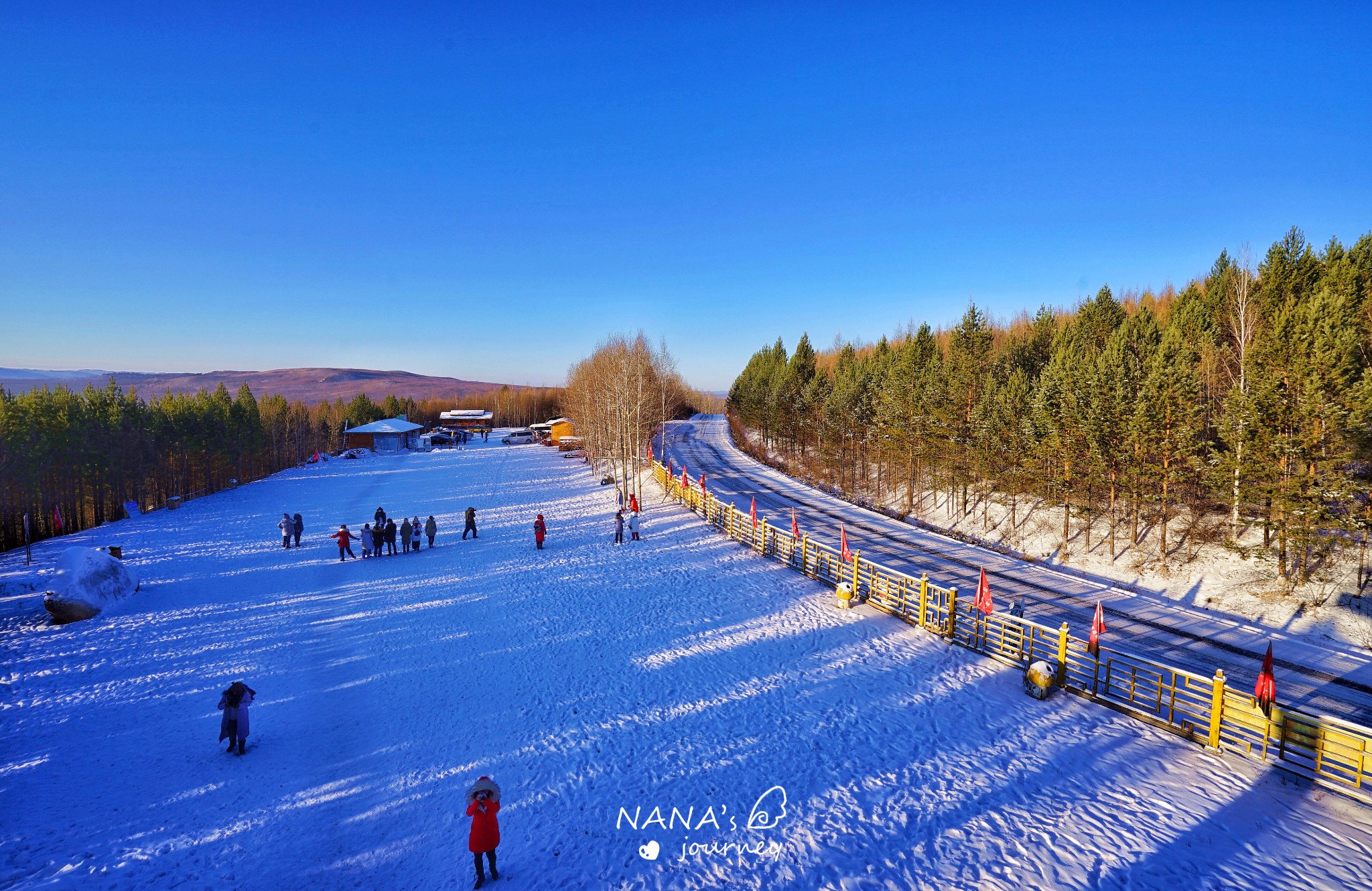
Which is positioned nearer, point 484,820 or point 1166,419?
point 484,820

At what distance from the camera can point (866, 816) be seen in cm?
793

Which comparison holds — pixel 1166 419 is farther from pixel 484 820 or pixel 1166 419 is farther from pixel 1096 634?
pixel 484 820

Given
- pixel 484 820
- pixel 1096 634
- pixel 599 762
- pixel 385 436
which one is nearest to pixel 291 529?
pixel 599 762

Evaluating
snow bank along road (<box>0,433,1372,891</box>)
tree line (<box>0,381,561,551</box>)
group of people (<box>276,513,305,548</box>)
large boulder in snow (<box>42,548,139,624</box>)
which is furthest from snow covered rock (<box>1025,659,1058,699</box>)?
tree line (<box>0,381,561,551</box>)

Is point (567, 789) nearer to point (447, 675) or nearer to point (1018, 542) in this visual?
point (447, 675)

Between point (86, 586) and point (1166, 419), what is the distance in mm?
37678

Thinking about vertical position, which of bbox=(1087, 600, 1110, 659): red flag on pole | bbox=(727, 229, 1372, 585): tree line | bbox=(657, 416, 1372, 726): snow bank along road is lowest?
bbox=(657, 416, 1372, 726): snow bank along road

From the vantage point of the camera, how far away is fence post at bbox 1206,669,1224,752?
29.9ft

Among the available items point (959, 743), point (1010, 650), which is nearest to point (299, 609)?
point (959, 743)

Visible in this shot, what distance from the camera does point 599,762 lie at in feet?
31.1

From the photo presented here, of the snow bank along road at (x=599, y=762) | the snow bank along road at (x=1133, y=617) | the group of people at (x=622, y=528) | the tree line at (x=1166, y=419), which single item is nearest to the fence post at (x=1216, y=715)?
the snow bank along road at (x=599, y=762)

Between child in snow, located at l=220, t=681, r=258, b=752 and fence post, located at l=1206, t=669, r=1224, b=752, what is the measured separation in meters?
16.2

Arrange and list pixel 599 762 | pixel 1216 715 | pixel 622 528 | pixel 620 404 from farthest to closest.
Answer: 1. pixel 620 404
2. pixel 622 528
3. pixel 599 762
4. pixel 1216 715

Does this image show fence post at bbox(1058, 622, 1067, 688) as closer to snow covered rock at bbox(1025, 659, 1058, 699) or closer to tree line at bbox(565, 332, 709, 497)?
snow covered rock at bbox(1025, 659, 1058, 699)
